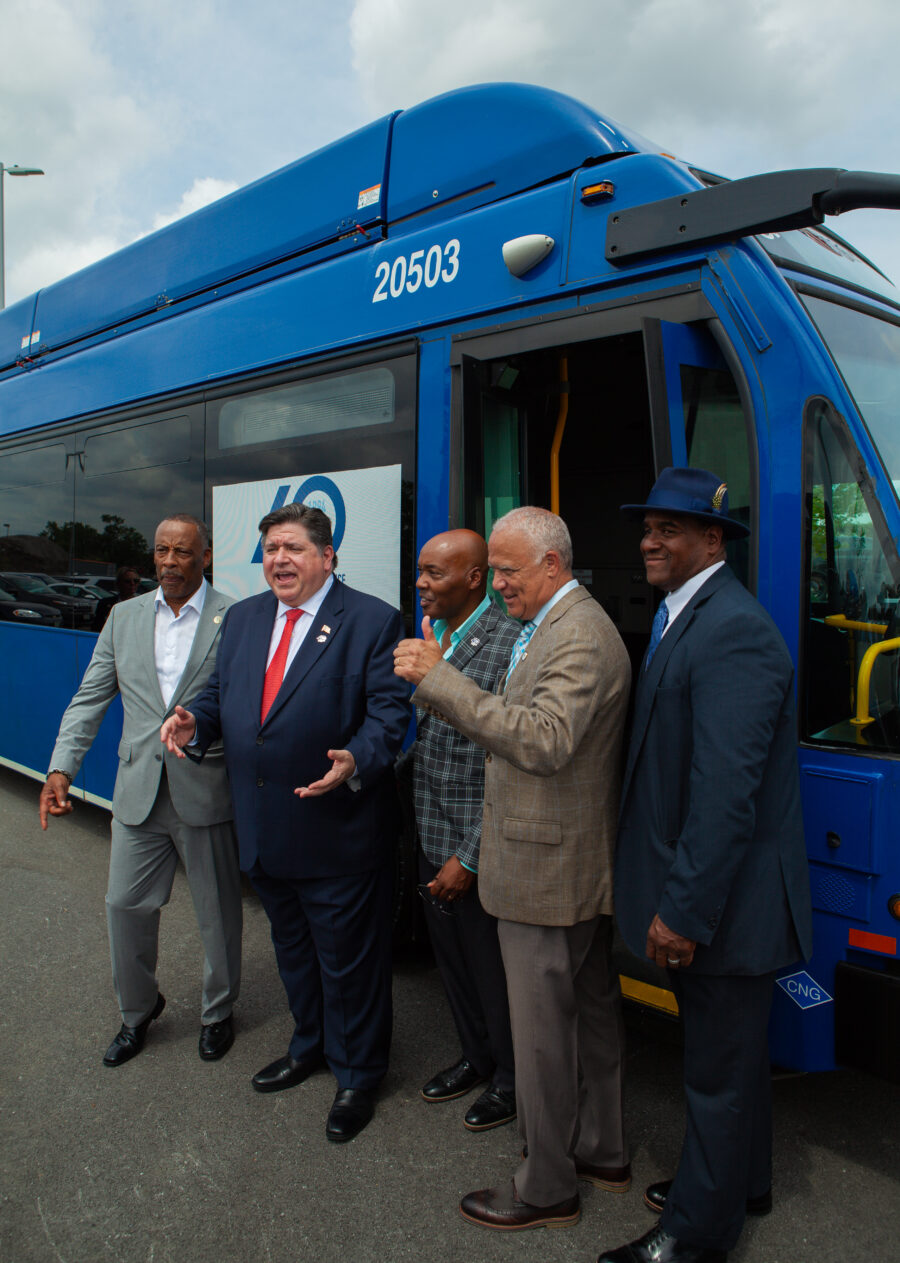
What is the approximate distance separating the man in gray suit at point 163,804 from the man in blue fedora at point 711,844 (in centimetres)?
168

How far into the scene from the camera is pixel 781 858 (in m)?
2.10

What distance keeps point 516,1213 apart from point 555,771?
1.28m

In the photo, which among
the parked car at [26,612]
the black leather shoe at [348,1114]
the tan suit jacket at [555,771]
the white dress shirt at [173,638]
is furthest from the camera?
the parked car at [26,612]

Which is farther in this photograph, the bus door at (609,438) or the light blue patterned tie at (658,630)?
the bus door at (609,438)

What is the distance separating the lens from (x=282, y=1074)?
10.1 feet

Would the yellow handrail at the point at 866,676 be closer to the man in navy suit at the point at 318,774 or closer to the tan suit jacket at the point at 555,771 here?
the tan suit jacket at the point at 555,771

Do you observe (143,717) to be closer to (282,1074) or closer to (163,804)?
(163,804)

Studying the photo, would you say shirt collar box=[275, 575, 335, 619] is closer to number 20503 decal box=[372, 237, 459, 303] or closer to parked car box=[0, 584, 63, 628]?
number 20503 decal box=[372, 237, 459, 303]

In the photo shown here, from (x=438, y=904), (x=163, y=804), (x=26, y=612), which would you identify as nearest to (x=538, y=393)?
(x=438, y=904)

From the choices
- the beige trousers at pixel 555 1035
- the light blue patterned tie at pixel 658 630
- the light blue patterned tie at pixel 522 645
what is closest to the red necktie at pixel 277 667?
the light blue patterned tie at pixel 522 645

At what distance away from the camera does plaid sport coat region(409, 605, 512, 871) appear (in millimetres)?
2660

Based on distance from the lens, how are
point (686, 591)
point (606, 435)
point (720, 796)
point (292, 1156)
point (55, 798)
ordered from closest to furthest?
point (720, 796) < point (686, 591) < point (292, 1156) < point (55, 798) < point (606, 435)

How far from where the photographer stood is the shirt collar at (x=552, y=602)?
232cm

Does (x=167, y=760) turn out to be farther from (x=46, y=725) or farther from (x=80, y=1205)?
(x=46, y=725)
